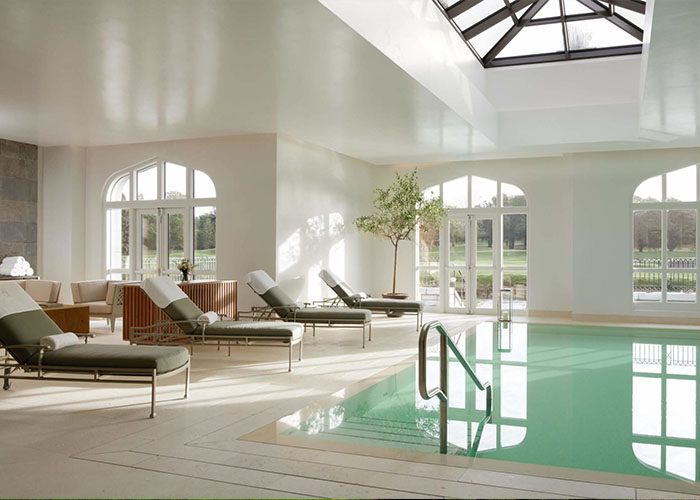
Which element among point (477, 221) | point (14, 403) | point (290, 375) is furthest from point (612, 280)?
point (14, 403)

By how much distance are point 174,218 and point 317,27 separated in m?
7.88

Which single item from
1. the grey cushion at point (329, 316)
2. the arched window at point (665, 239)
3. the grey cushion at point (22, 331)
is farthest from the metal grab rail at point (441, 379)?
the arched window at point (665, 239)

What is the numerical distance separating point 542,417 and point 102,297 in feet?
27.3

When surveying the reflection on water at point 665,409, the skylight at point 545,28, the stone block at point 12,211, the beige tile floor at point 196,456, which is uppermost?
the skylight at point 545,28

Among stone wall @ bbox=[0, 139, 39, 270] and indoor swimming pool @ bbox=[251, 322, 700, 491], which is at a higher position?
stone wall @ bbox=[0, 139, 39, 270]

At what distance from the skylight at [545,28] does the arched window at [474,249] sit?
11.1 ft

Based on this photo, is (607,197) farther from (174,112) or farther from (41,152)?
(41,152)

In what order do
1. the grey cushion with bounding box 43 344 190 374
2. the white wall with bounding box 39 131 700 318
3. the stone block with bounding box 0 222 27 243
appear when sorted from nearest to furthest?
the grey cushion with bounding box 43 344 190 374 → the white wall with bounding box 39 131 700 318 → the stone block with bounding box 0 222 27 243

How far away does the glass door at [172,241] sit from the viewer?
1302 centimetres

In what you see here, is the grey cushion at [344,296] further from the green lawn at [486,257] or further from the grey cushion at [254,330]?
the green lawn at [486,257]

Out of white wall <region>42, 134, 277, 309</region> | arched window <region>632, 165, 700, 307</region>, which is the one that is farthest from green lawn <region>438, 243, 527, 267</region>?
white wall <region>42, 134, 277, 309</region>

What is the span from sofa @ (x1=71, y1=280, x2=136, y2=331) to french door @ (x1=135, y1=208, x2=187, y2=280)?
178 centimetres

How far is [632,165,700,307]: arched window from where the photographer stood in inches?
514

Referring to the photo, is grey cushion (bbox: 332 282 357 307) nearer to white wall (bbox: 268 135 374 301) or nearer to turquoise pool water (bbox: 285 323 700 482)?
white wall (bbox: 268 135 374 301)
